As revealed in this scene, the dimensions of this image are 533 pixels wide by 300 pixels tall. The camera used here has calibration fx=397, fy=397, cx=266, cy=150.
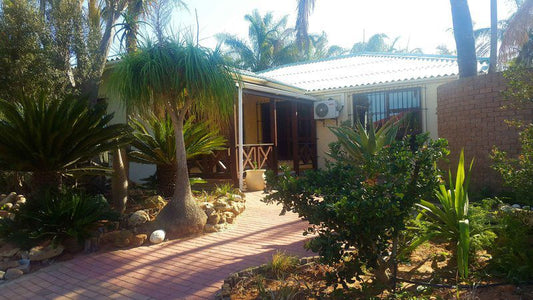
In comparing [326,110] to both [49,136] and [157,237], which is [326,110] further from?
[49,136]

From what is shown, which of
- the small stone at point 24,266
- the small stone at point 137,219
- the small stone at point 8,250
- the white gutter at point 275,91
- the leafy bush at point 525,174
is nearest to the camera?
A: the leafy bush at point 525,174

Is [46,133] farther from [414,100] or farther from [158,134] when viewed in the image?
[414,100]

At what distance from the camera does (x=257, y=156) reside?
34.6 ft

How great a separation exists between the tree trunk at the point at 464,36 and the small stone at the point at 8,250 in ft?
27.8

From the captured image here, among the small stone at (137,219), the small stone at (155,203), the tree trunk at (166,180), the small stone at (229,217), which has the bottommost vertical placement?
the small stone at (229,217)

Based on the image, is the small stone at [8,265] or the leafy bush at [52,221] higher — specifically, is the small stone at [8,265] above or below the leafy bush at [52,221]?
below

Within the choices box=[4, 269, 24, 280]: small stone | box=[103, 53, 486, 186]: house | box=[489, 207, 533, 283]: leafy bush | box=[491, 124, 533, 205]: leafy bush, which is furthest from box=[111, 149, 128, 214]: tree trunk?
box=[491, 124, 533, 205]: leafy bush

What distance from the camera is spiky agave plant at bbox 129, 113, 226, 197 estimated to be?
7512 millimetres

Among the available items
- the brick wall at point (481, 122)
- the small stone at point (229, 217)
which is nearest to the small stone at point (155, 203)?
the small stone at point (229, 217)

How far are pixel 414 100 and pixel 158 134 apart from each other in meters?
7.15

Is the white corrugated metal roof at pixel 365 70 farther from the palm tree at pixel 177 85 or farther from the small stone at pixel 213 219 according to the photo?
the small stone at pixel 213 219

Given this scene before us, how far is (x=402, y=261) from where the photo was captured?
11.0ft

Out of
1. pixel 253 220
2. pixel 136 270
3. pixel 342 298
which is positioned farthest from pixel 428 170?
pixel 253 220

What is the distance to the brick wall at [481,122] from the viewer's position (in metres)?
6.81
